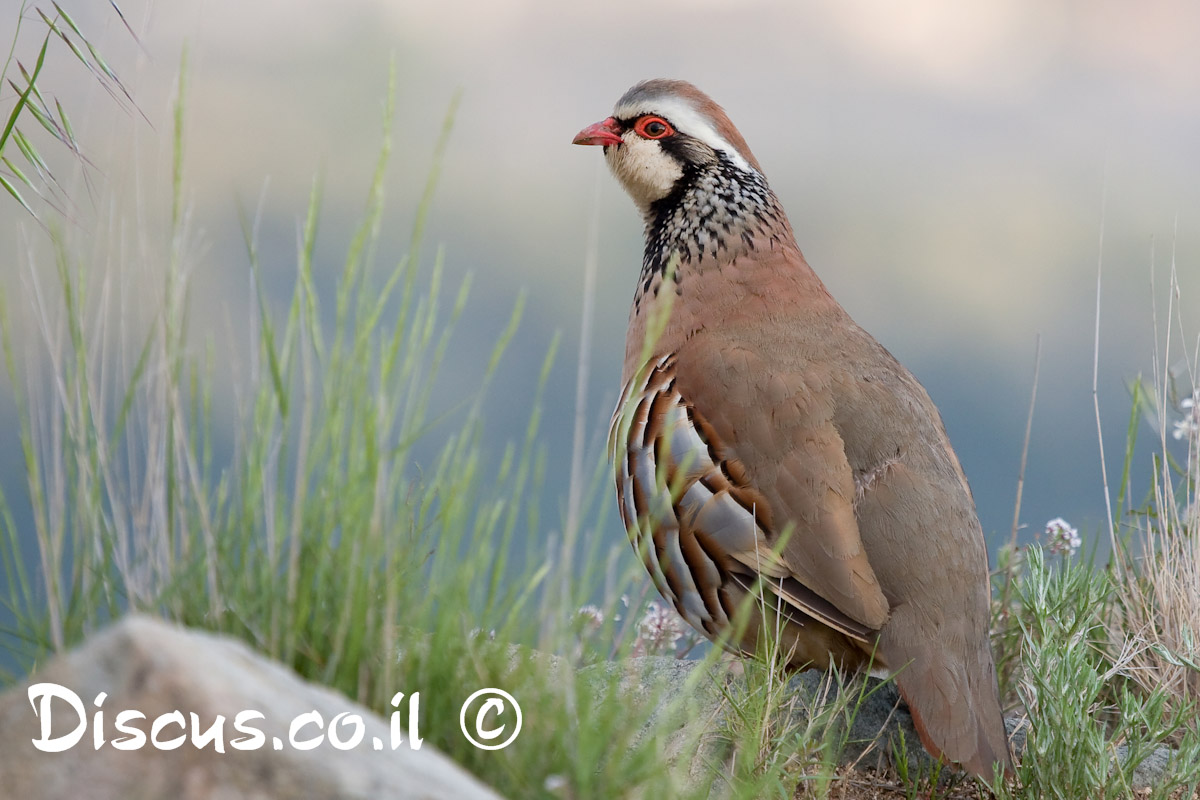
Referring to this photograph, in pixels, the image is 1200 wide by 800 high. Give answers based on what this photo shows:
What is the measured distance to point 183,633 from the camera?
75.4 inches

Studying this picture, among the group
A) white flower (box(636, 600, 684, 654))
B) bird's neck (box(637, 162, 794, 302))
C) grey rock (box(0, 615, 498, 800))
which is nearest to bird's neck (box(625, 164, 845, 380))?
bird's neck (box(637, 162, 794, 302))

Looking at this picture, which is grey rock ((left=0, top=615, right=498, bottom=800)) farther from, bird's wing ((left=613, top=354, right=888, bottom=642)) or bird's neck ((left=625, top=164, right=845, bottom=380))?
bird's neck ((left=625, top=164, right=845, bottom=380))

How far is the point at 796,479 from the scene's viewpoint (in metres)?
3.67

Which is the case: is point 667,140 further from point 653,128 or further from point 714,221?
point 714,221

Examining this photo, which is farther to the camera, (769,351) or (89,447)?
(769,351)

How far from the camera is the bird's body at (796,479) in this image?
3.55m

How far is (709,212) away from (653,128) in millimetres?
445

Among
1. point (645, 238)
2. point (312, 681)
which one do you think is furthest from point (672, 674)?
point (312, 681)

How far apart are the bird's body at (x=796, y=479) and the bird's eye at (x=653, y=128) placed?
0.72ft

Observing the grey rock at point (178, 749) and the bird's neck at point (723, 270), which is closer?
the grey rock at point (178, 749)

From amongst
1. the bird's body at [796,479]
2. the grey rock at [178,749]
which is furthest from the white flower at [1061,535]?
the grey rock at [178,749]

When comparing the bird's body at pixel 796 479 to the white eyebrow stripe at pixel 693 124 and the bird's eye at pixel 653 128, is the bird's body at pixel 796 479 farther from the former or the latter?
the bird's eye at pixel 653 128

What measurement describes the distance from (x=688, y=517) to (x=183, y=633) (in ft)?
6.88

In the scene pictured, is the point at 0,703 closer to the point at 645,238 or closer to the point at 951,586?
the point at 951,586
